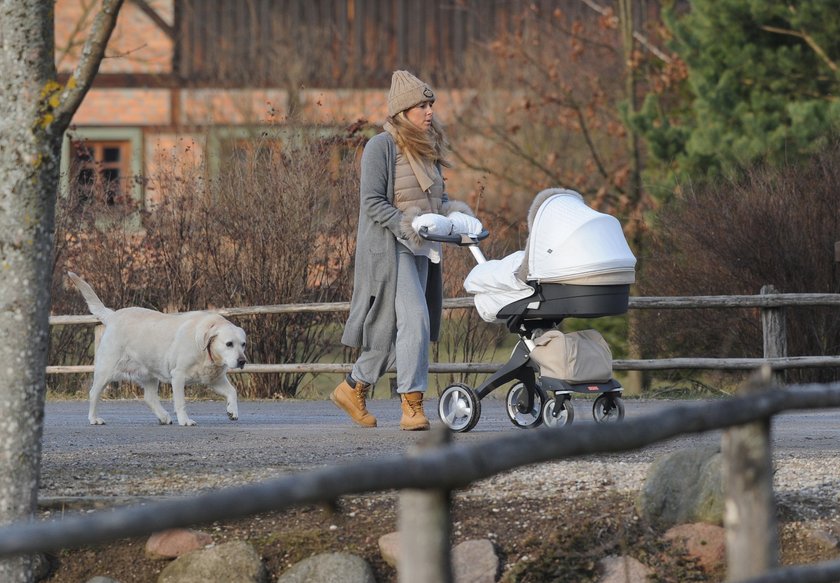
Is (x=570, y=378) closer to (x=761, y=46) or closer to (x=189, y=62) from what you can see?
(x=761, y=46)

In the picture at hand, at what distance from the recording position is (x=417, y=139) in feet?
29.8

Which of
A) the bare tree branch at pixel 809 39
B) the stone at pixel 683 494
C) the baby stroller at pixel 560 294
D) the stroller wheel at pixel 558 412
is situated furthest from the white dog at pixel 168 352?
the bare tree branch at pixel 809 39

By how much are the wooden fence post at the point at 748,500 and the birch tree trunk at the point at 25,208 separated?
346 cm

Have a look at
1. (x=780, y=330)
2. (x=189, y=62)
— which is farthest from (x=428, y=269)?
(x=189, y=62)

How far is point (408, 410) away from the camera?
912cm

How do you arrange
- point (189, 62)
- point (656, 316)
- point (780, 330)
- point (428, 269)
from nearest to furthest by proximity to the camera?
point (428, 269) < point (780, 330) < point (656, 316) < point (189, 62)

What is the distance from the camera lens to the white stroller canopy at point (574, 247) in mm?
8625

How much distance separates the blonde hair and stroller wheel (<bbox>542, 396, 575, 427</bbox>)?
1586mm

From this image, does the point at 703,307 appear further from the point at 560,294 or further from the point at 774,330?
the point at 560,294

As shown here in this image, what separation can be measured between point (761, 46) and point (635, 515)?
13.3 m

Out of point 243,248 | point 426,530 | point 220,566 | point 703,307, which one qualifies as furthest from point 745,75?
point 426,530

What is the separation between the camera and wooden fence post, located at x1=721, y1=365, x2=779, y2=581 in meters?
3.64

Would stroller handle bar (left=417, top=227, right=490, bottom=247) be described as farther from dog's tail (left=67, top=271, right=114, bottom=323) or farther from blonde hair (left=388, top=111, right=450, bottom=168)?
dog's tail (left=67, top=271, right=114, bottom=323)

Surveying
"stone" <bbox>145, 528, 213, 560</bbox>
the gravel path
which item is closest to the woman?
the gravel path
